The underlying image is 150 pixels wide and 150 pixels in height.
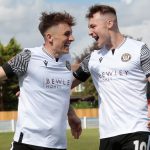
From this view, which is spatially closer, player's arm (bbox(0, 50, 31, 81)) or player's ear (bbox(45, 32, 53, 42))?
player's arm (bbox(0, 50, 31, 81))

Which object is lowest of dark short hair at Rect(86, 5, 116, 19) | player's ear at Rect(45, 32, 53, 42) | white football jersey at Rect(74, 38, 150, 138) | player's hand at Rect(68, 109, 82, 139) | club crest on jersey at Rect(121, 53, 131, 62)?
player's hand at Rect(68, 109, 82, 139)

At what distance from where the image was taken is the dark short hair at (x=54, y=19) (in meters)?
7.17

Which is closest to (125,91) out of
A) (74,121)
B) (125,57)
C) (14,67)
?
(125,57)

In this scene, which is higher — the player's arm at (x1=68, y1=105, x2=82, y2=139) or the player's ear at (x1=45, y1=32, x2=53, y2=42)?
the player's ear at (x1=45, y1=32, x2=53, y2=42)

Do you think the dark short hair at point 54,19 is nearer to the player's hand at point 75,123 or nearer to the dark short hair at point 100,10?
the dark short hair at point 100,10

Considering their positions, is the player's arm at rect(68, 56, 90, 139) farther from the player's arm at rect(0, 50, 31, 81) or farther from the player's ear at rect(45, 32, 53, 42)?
the player's arm at rect(0, 50, 31, 81)

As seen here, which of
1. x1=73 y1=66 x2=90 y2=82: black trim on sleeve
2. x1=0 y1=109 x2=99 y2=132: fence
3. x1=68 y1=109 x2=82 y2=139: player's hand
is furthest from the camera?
x1=0 y1=109 x2=99 y2=132: fence

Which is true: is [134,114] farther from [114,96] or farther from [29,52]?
[29,52]

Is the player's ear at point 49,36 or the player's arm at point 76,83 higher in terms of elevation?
the player's ear at point 49,36

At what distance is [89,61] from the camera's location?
746cm

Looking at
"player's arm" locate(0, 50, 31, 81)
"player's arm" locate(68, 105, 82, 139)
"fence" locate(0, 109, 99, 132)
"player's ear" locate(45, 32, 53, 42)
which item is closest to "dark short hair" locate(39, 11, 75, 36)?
"player's ear" locate(45, 32, 53, 42)

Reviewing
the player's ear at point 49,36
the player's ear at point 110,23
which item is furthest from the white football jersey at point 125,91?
the player's ear at point 49,36

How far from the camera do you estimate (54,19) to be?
7.18 metres

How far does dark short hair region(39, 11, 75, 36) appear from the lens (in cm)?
717
